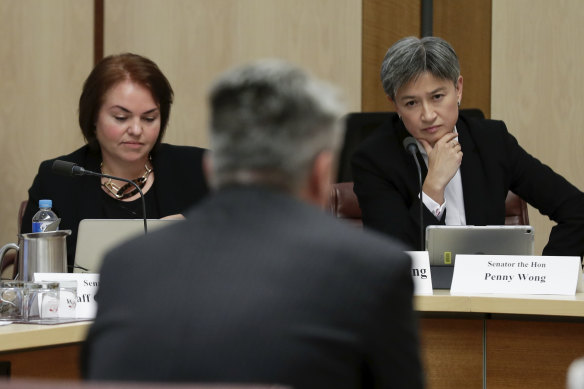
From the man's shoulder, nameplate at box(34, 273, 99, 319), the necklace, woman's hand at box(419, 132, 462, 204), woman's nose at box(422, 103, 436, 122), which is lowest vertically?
nameplate at box(34, 273, 99, 319)

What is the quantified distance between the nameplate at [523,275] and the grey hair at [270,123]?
1.33 m

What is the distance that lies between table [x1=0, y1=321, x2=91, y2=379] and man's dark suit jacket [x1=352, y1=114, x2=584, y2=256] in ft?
4.09

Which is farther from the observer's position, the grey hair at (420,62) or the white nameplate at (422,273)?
the grey hair at (420,62)

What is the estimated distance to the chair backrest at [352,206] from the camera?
3041mm

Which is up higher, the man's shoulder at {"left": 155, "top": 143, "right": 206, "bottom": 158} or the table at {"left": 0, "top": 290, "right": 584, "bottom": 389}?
the man's shoulder at {"left": 155, "top": 143, "right": 206, "bottom": 158}

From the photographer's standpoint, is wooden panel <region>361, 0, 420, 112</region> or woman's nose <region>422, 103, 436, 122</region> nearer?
woman's nose <region>422, 103, 436, 122</region>

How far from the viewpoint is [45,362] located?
1814mm

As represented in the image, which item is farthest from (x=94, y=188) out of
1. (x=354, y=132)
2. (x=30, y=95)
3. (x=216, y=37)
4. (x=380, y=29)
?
(x=380, y=29)

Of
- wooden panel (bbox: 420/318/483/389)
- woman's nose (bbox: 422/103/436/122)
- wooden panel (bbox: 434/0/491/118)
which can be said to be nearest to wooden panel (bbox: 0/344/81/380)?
wooden panel (bbox: 420/318/483/389)

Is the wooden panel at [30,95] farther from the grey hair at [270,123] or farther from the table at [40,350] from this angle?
the grey hair at [270,123]

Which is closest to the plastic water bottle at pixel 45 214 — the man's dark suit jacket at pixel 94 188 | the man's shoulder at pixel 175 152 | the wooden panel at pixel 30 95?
the man's dark suit jacket at pixel 94 188

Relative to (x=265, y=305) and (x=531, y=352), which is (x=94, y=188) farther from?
(x=265, y=305)

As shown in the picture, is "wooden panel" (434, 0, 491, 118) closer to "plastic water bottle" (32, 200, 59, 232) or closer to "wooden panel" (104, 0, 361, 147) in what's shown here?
"wooden panel" (104, 0, 361, 147)

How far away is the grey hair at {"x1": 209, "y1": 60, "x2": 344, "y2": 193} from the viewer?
89cm
